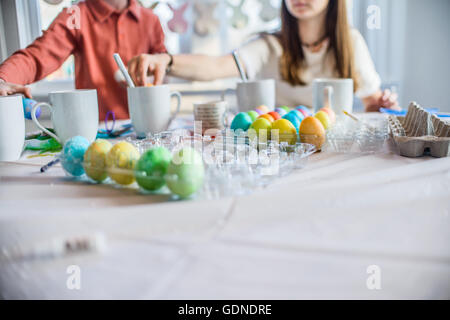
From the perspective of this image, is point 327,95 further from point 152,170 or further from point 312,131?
point 152,170

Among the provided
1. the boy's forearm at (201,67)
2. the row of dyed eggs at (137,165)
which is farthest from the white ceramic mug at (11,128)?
the boy's forearm at (201,67)

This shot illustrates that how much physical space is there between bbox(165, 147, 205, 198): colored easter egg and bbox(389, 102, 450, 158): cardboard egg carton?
0.33 metres

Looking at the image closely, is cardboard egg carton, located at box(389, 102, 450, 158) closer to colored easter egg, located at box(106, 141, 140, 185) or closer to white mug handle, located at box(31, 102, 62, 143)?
colored easter egg, located at box(106, 141, 140, 185)

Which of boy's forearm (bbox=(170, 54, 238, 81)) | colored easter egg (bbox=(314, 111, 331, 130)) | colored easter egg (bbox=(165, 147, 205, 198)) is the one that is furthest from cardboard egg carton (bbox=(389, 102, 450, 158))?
boy's forearm (bbox=(170, 54, 238, 81))

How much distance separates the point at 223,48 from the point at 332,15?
820 mm

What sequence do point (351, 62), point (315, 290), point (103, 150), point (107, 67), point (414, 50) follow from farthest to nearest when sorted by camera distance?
point (414, 50) < point (107, 67) < point (351, 62) < point (103, 150) < point (315, 290)

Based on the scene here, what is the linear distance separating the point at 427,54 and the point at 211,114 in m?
1.64

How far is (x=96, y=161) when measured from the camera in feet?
1.42

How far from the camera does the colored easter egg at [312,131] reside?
57 centimetres

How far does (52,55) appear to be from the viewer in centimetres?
126

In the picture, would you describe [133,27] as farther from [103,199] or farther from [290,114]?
[103,199]

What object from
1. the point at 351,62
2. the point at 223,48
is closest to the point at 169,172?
the point at 351,62

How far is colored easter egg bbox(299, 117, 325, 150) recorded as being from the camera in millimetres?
566

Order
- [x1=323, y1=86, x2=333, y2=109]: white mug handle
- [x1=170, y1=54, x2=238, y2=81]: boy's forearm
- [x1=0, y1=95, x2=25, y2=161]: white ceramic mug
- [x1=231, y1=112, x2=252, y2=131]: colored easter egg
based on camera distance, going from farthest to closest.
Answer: [x1=170, y1=54, x2=238, y2=81]: boy's forearm, [x1=323, y1=86, x2=333, y2=109]: white mug handle, [x1=231, y1=112, x2=252, y2=131]: colored easter egg, [x1=0, y1=95, x2=25, y2=161]: white ceramic mug
